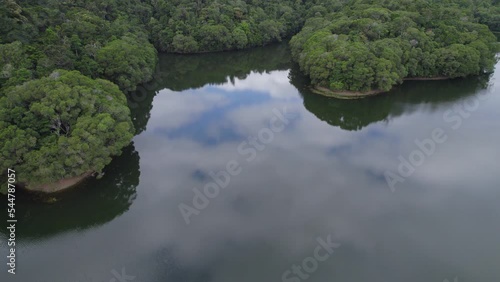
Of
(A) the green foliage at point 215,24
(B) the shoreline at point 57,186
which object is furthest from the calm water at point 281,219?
(A) the green foliage at point 215,24

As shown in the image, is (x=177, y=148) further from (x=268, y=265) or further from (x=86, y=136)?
(x=268, y=265)

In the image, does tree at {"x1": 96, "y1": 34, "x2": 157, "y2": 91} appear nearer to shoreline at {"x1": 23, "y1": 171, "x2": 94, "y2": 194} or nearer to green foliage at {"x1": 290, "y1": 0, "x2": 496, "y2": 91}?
shoreline at {"x1": 23, "y1": 171, "x2": 94, "y2": 194}

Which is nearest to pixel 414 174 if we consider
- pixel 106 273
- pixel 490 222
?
pixel 490 222

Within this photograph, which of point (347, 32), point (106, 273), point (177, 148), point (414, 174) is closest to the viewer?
point (106, 273)

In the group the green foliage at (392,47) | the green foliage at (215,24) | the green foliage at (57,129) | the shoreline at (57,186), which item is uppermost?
the green foliage at (392,47)

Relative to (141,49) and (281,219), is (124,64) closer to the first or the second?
(141,49)

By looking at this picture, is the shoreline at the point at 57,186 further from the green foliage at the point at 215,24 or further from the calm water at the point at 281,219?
the green foliage at the point at 215,24
